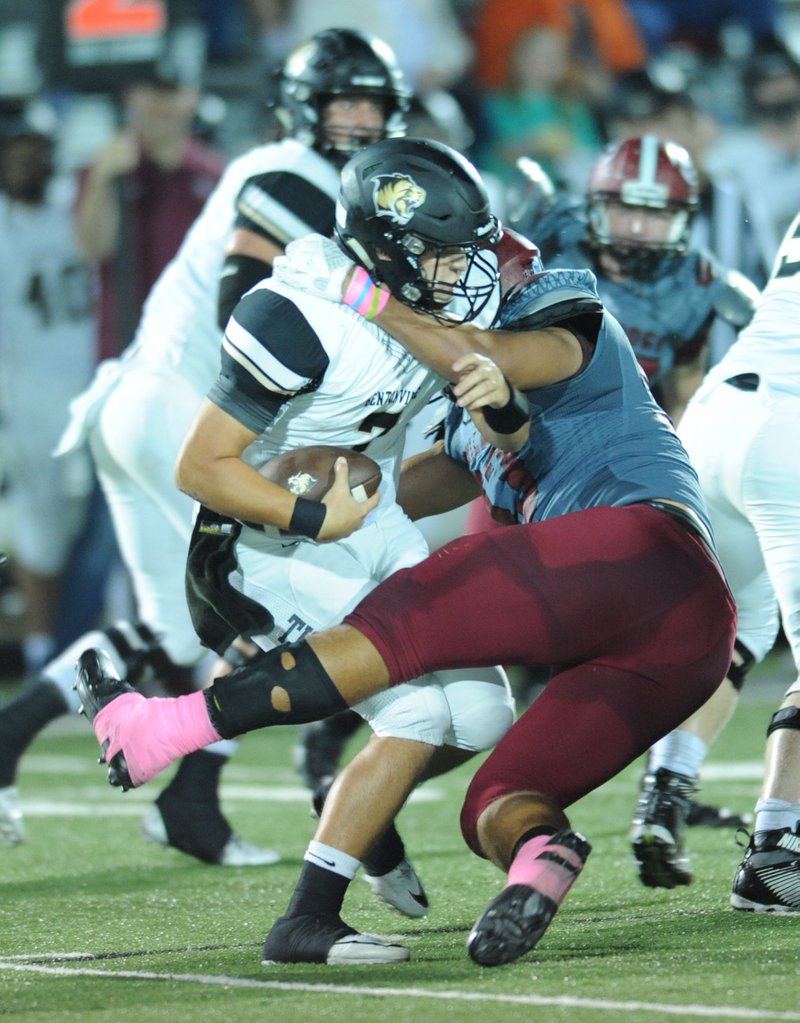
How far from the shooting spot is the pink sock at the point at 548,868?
340cm

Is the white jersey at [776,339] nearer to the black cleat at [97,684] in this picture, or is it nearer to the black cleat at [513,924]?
the black cleat at [513,924]

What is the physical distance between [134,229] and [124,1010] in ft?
17.3

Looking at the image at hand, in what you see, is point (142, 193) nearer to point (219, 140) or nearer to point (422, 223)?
point (219, 140)

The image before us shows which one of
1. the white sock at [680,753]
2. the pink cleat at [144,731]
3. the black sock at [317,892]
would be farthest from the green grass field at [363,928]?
the pink cleat at [144,731]

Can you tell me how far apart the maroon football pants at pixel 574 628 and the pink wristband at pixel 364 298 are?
49cm

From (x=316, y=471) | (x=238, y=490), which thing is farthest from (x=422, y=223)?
(x=238, y=490)

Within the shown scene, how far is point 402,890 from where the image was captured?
4086 mm

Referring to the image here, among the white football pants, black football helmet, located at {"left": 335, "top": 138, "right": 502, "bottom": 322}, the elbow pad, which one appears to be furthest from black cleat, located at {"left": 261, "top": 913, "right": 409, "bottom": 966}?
the elbow pad

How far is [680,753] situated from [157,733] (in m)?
1.46

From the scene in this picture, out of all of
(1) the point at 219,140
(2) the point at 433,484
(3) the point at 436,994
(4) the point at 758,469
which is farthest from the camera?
(1) the point at 219,140

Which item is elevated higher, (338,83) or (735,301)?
(338,83)

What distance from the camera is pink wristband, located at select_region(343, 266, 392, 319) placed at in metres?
3.77

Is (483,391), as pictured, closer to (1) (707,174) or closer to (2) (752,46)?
(1) (707,174)

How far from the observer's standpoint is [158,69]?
25.9 ft
